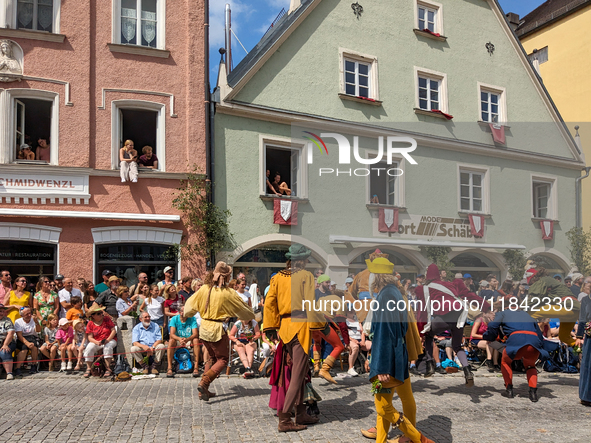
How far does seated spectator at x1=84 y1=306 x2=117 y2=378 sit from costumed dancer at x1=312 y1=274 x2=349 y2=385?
3.73 m

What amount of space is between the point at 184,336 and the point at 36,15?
355 inches

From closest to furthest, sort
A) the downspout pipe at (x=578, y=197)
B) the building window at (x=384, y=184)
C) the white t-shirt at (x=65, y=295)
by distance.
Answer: the white t-shirt at (x=65, y=295) → the building window at (x=384, y=184) → the downspout pipe at (x=578, y=197)

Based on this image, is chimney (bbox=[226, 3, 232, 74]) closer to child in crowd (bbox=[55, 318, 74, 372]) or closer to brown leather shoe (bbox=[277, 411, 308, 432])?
child in crowd (bbox=[55, 318, 74, 372])

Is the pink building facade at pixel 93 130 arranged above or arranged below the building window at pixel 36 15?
below

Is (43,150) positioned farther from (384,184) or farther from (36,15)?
(384,184)

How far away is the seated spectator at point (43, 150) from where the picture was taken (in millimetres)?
Answer: 13344

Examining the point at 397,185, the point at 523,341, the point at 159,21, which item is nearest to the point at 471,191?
the point at 397,185

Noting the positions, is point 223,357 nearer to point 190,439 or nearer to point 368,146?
point 190,439

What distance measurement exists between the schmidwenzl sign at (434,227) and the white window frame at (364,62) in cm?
413

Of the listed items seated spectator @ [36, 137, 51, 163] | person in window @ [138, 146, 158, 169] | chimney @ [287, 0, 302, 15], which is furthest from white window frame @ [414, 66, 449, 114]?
seated spectator @ [36, 137, 51, 163]

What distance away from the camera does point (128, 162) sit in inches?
532

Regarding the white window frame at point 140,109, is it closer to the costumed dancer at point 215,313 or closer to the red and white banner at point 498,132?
the costumed dancer at point 215,313

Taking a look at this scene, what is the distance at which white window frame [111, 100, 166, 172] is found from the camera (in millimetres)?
13656

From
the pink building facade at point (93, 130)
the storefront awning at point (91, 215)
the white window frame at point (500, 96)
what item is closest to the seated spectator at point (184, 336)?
the pink building facade at point (93, 130)
